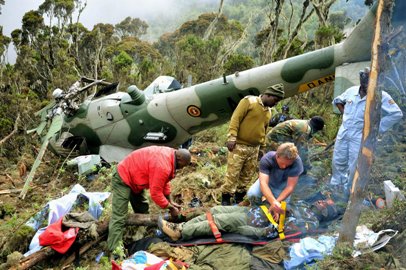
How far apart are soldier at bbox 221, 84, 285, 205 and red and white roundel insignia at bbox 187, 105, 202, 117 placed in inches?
88.6

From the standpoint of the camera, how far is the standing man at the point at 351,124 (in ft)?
13.9

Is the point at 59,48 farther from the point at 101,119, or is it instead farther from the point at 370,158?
the point at 370,158

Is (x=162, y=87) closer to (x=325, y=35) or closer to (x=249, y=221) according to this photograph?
(x=249, y=221)

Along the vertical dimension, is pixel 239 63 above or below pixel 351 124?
below

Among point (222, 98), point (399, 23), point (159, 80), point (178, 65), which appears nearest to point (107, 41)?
point (178, 65)

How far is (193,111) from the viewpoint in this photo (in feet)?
23.4

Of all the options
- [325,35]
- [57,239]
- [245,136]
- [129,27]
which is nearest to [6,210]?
[57,239]

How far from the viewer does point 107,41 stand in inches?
1171

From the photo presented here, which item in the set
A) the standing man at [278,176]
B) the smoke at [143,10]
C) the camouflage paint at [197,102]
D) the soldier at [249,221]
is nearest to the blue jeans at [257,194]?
the standing man at [278,176]

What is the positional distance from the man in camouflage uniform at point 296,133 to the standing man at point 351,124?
461 millimetres

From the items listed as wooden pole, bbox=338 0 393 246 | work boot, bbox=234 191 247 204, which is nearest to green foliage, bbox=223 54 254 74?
work boot, bbox=234 191 247 204

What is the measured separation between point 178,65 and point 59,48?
28.0ft

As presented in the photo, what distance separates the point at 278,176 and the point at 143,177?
1.50 m

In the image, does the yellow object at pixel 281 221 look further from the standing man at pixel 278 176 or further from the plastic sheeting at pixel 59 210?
the plastic sheeting at pixel 59 210
